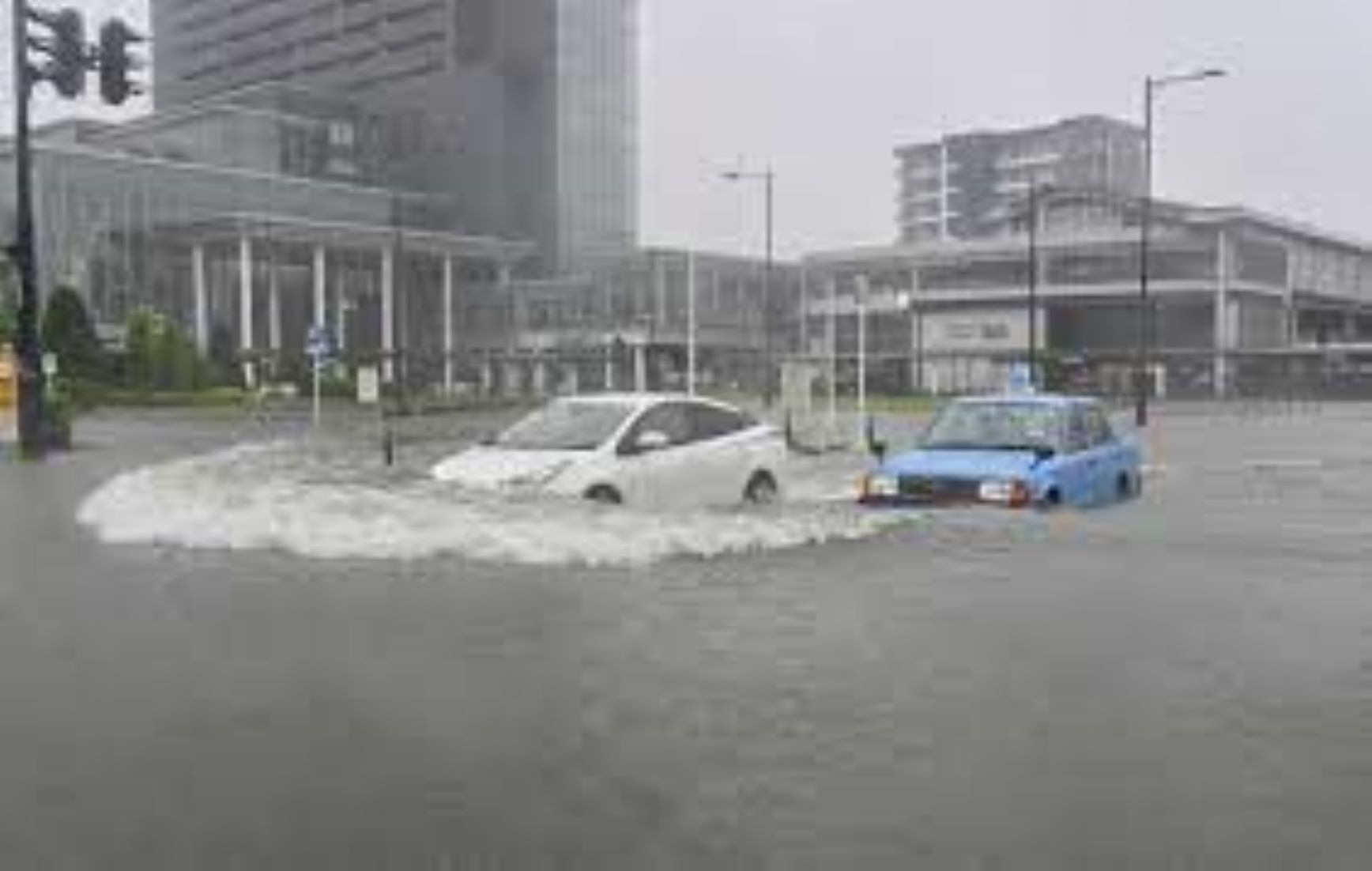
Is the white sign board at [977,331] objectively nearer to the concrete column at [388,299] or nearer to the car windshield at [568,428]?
the concrete column at [388,299]

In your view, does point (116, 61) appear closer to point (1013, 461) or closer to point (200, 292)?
point (1013, 461)

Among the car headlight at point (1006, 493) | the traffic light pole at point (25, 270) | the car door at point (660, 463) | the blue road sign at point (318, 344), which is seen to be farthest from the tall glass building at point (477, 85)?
the car headlight at point (1006, 493)

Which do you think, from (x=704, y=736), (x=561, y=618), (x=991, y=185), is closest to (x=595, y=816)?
(x=704, y=736)

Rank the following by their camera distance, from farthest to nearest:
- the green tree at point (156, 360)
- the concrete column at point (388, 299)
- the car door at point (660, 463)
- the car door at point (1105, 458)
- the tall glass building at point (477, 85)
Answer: the tall glass building at point (477, 85), the concrete column at point (388, 299), the green tree at point (156, 360), the car door at point (1105, 458), the car door at point (660, 463)

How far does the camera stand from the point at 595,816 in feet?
18.3

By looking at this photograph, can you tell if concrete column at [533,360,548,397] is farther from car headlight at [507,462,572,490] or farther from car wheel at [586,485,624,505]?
car headlight at [507,462,572,490]

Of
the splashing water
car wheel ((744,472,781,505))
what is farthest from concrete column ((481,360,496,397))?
the splashing water

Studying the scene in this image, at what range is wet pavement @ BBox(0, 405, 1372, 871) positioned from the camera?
212 inches

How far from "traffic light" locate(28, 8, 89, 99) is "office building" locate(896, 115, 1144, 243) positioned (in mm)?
124094

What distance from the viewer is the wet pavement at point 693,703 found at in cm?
538

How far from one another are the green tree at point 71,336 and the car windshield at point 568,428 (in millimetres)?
43951

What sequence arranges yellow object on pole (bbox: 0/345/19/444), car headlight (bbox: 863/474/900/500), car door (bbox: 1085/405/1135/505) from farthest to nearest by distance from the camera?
yellow object on pole (bbox: 0/345/19/444), car door (bbox: 1085/405/1135/505), car headlight (bbox: 863/474/900/500)

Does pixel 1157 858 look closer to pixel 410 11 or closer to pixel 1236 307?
pixel 1236 307

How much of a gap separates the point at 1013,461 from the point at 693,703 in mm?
9567
